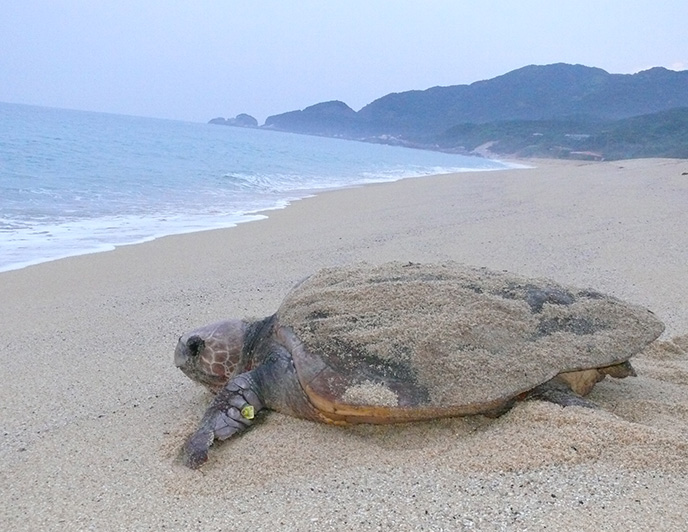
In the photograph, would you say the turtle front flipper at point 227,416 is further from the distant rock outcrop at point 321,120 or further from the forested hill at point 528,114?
the distant rock outcrop at point 321,120

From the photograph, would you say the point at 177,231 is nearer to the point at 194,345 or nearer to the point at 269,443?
the point at 194,345

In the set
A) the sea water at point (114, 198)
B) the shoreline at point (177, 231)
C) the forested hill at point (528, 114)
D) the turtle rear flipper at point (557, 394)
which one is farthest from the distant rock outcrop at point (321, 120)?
the turtle rear flipper at point (557, 394)

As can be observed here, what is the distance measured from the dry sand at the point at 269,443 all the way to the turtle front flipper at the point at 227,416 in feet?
0.28

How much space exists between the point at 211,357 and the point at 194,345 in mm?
127

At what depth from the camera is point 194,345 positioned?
3.58 meters

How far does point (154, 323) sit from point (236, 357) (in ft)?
5.44

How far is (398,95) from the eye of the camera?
569 ft

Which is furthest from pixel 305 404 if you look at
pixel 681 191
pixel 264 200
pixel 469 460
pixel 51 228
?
pixel 681 191

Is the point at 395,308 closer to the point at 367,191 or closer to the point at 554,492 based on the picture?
the point at 554,492

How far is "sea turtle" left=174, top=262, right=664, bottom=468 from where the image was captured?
2.86 meters

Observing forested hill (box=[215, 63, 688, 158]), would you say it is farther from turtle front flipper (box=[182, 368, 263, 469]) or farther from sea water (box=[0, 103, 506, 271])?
turtle front flipper (box=[182, 368, 263, 469])

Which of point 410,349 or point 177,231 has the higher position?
point 410,349

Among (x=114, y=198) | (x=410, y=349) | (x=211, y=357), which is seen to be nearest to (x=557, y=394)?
(x=410, y=349)

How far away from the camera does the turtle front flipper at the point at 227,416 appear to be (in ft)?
9.20
